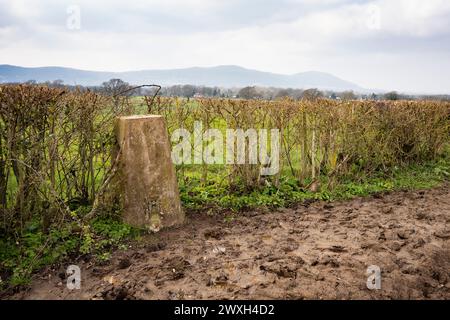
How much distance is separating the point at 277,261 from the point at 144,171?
234 centimetres

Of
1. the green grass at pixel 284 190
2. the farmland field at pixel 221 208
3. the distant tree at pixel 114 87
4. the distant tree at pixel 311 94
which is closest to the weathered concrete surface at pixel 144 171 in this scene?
the farmland field at pixel 221 208

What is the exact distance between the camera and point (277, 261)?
15.4ft

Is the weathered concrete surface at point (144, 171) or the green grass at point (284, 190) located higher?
the weathered concrete surface at point (144, 171)

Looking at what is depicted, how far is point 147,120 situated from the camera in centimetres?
571

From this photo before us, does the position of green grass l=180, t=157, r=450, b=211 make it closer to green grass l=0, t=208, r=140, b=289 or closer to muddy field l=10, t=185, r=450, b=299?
muddy field l=10, t=185, r=450, b=299

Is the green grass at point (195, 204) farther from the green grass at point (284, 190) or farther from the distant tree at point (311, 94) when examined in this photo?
the distant tree at point (311, 94)

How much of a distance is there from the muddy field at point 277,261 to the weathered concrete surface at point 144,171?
0.38 meters

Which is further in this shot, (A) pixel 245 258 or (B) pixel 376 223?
(B) pixel 376 223

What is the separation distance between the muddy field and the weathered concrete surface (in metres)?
0.38

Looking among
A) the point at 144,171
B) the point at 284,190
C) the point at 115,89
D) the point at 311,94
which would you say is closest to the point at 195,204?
the point at 144,171

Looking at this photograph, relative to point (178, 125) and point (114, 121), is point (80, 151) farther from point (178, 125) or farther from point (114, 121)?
point (178, 125)

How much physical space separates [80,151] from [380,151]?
7.49m

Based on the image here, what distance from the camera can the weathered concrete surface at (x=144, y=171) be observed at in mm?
5641
